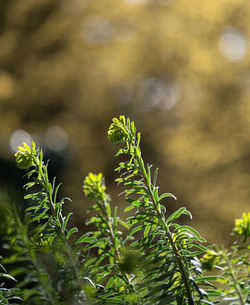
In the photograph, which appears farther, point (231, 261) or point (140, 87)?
point (140, 87)

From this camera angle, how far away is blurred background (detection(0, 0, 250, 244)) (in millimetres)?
1971

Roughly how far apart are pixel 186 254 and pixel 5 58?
7.11ft

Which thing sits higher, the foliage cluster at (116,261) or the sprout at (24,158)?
the sprout at (24,158)

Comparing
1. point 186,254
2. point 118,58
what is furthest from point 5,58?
point 186,254

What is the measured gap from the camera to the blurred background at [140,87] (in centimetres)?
197

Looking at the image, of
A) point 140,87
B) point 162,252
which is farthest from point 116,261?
point 140,87

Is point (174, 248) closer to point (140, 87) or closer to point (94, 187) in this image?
point (94, 187)

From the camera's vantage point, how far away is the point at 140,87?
7.21 ft

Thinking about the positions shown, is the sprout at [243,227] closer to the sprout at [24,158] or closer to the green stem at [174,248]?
the green stem at [174,248]

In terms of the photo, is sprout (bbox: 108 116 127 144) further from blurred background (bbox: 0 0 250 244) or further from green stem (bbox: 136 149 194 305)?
blurred background (bbox: 0 0 250 244)

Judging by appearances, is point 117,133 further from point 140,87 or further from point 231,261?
point 140,87

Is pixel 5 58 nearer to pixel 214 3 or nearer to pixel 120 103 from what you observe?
pixel 120 103

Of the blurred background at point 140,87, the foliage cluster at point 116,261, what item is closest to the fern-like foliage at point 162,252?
the foliage cluster at point 116,261

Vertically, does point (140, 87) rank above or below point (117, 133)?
above
